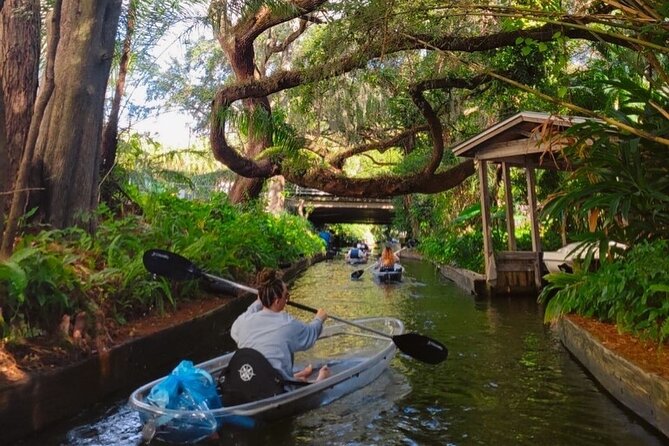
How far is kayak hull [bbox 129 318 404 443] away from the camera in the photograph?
15.6 ft

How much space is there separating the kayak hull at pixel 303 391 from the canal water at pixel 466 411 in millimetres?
→ 133

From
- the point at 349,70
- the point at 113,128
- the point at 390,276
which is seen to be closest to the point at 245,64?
the point at 113,128

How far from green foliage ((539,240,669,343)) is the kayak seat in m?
3.57

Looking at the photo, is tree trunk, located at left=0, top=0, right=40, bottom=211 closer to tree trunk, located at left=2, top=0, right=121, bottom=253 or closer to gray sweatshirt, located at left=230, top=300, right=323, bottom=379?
tree trunk, located at left=2, top=0, right=121, bottom=253

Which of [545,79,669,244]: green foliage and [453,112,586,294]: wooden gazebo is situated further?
[453,112,586,294]: wooden gazebo

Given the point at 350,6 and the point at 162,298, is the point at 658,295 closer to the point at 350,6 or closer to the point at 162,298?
the point at 350,6

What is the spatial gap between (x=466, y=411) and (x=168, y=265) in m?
3.76

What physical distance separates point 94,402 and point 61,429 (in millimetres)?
662

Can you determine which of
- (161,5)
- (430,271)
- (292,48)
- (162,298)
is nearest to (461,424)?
(162,298)

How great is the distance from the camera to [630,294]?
21.4 ft

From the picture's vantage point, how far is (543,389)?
6.52 meters

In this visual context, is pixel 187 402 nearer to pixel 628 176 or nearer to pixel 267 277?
pixel 267 277

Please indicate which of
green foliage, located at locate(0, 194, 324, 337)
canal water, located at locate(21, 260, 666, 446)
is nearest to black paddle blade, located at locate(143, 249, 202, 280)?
green foliage, located at locate(0, 194, 324, 337)

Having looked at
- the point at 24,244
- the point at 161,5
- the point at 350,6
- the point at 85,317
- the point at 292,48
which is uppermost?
the point at 292,48
